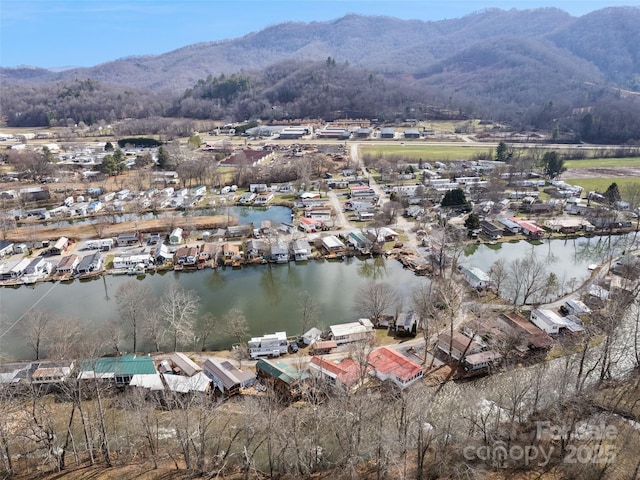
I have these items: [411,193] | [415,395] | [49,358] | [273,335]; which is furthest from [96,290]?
[411,193]

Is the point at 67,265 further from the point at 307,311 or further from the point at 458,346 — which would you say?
the point at 458,346

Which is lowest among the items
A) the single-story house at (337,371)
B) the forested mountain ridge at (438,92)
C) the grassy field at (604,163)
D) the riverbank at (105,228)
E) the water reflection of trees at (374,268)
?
the single-story house at (337,371)

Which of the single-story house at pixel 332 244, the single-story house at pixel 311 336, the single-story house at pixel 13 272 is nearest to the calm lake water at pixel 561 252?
the single-story house at pixel 332 244

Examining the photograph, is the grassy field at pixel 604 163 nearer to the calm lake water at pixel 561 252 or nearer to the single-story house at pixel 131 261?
the calm lake water at pixel 561 252

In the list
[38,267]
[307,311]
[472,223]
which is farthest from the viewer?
[472,223]

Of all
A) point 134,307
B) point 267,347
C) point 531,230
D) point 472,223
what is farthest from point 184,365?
point 531,230
